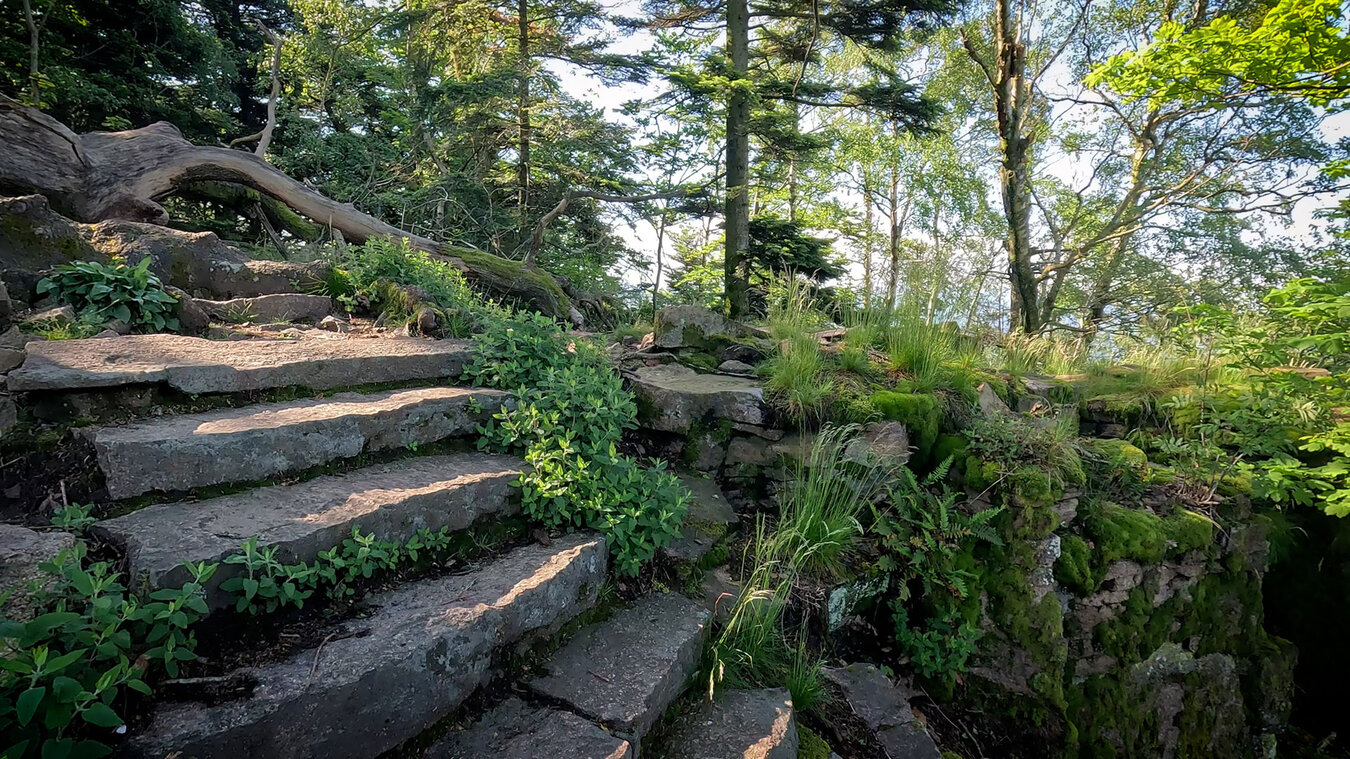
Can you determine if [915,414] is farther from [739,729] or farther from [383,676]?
[383,676]

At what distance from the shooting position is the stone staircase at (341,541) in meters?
1.43

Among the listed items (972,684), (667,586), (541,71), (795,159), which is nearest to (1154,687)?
(972,684)

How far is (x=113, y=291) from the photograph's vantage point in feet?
9.66

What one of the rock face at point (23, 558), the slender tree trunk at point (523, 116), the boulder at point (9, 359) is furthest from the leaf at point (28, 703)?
the slender tree trunk at point (523, 116)

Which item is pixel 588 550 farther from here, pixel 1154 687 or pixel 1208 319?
pixel 1208 319

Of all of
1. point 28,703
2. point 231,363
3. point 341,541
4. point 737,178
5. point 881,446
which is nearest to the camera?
point 28,703

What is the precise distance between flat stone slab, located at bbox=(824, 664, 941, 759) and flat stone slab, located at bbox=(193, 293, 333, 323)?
3826 millimetres

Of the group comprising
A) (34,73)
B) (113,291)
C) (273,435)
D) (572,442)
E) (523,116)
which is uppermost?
(523,116)

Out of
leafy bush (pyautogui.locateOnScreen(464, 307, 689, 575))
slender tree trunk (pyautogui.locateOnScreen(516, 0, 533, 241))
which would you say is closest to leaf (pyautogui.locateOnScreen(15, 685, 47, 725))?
leafy bush (pyautogui.locateOnScreen(464, 307, 689, 575))

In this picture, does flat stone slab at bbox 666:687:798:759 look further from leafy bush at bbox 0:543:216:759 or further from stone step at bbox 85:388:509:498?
stone step at bbox 85:388:509:498

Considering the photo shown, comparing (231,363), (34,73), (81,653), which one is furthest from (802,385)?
(34,73)

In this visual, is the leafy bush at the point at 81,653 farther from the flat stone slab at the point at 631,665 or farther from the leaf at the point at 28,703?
the flat stone slab at the point at 631,665

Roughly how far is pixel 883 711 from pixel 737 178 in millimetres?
6423

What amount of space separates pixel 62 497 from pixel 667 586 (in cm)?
209
